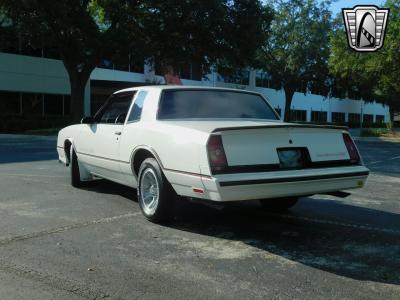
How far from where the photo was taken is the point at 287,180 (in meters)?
5.28

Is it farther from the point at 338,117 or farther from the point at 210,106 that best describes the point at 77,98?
the point at 338,117

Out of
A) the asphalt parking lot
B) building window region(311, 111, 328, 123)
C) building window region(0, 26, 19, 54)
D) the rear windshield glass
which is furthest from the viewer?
building window region(311, 111, 328, 123)

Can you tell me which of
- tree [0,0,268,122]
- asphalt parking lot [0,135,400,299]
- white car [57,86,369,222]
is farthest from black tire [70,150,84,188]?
tree [0,0,268,122]

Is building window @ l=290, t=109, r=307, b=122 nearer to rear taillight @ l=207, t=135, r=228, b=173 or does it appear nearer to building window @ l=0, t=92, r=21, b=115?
building window @ l=0, t=92, r=21, b=115

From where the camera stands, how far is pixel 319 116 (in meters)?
66.7

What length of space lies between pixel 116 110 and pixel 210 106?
62.0 inches

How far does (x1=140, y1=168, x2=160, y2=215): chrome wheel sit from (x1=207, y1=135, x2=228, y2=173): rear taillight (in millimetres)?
1089

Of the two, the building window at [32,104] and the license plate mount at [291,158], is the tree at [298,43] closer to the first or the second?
the building window at [32,104]

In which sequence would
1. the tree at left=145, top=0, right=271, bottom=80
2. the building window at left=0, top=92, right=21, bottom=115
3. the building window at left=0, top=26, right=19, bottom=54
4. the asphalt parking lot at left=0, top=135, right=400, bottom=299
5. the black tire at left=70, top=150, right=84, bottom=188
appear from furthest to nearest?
the building window at left=0, top=92, right=21, bottom=115
the building window at left=0, top=26, right=19, bottom=54
the tree at left=145, top=0, right=271, bottom=80
the black tire at left=70, top=150, right=84, bottom=188
the asphalt parking lot at left=0, top=135, right=400, bottom=299

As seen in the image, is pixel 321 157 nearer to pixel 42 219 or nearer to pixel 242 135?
pixel 242 135

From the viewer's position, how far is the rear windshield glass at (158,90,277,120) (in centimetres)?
656

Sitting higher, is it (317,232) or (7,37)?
(7,37)

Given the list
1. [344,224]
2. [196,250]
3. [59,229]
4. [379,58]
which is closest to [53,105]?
[379,58]

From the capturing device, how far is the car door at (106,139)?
7.09 metres
